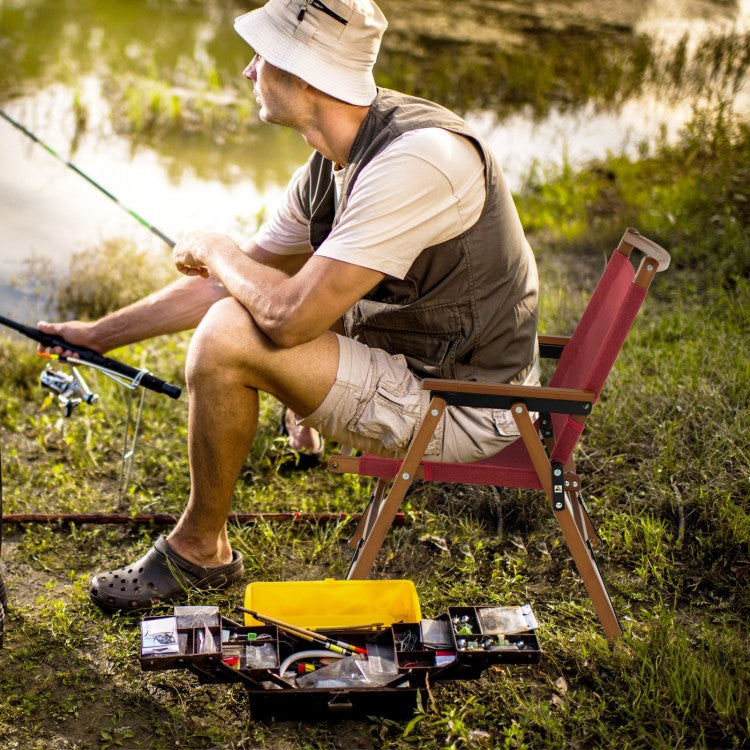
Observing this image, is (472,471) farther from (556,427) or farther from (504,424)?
(556,427)

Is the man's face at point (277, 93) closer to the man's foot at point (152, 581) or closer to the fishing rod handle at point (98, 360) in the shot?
the fishing rod handle at point (98, 360)

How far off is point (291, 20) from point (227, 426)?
99 centimetres

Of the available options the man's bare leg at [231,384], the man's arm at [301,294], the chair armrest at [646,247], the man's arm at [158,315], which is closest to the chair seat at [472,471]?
the man's bare leg at [231,384]

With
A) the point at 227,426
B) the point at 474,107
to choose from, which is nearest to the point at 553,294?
the point at 227,426

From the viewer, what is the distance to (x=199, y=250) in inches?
105

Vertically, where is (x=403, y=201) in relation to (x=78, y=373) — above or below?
above

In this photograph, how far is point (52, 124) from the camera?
23.1ft

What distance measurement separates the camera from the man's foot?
2.66 meters

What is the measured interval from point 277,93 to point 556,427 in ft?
3.79

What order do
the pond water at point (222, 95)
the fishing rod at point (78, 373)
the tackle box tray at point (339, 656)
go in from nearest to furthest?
the tackle box tray at point (339, 656)
the fishing rod at point (78, 373)
the pond water at point (222, 95)

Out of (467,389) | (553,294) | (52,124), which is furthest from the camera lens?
(52,124)

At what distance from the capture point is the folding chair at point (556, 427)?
2.35 meters

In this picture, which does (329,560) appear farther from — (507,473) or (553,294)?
(553,294)

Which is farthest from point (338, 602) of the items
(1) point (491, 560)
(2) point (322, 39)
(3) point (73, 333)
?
(2) point (322, 39)
